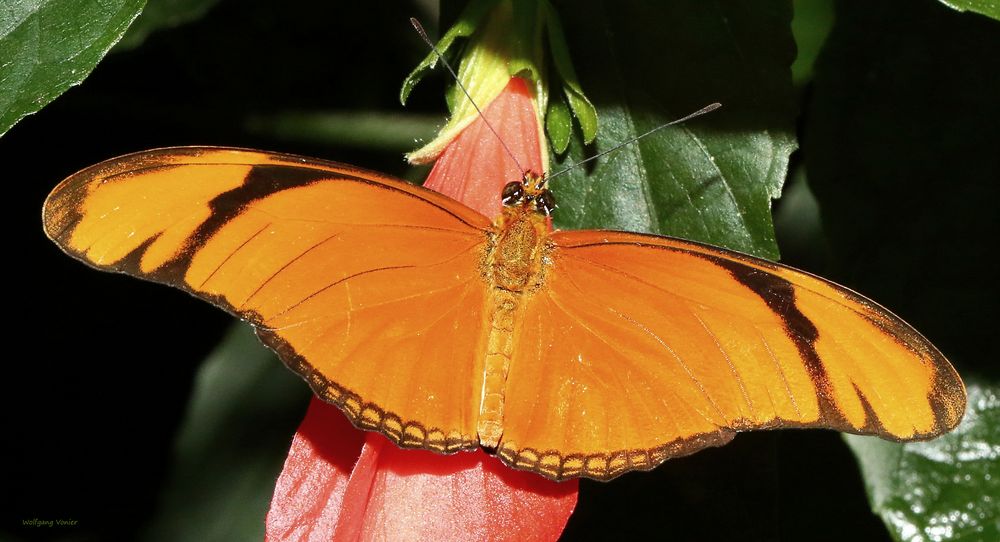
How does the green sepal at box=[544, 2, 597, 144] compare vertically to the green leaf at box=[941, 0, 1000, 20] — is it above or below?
below

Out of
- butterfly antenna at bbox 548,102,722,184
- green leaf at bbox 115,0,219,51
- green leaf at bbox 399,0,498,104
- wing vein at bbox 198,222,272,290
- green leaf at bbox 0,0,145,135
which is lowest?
butterfly antenna at bbox 548,102,722,184

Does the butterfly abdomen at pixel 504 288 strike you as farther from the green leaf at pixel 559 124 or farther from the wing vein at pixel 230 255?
the wing vein at pixel 230 255

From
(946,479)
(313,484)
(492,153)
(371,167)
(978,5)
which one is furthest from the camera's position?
(371,167)

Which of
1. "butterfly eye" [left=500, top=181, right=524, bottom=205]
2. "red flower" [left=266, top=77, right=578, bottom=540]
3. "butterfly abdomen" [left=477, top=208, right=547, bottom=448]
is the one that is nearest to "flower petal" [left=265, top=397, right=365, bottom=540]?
"red flower" [left=266, top=77, right=578, bottom=540]

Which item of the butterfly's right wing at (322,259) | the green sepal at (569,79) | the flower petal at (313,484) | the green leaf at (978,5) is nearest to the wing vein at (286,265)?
the butterfly's right wing at (322,259)

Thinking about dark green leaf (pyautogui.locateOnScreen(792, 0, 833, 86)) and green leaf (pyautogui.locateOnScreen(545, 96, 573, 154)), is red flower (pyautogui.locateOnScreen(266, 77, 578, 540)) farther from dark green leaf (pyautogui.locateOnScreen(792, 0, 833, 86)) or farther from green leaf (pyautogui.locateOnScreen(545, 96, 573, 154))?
dark green leaf (pyautogui.locateOnScreen(792, 0, 833, 86))

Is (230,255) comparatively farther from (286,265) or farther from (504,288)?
(504,288)

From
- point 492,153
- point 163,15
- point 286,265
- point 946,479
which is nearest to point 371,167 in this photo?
point 163,15
